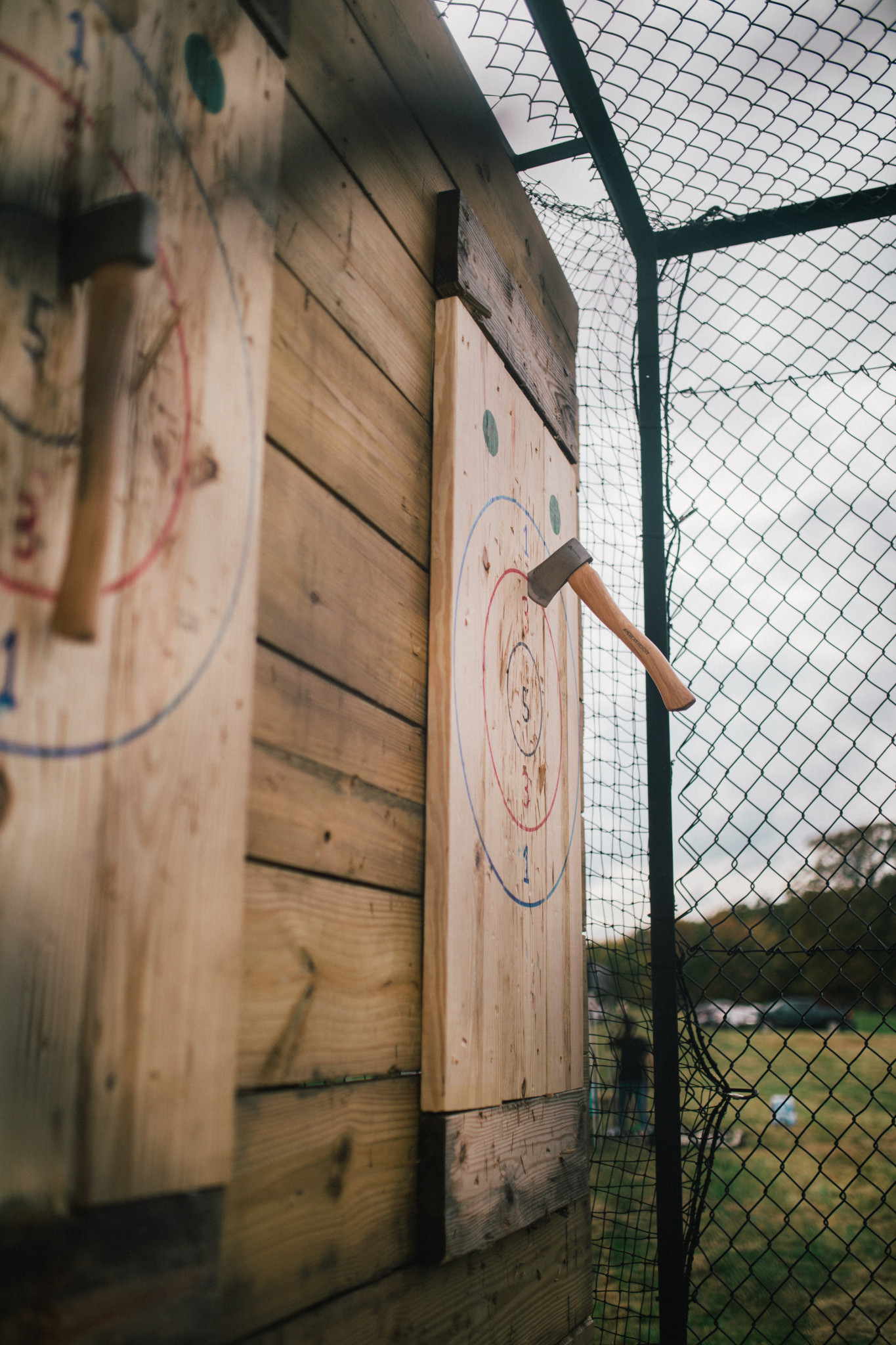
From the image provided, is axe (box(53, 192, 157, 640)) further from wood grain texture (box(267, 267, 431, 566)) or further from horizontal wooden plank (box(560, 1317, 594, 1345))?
horizontal wooden plank (box(560, 1317, 594, 1345))

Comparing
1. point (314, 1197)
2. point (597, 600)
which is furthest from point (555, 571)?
point (314, 1197)

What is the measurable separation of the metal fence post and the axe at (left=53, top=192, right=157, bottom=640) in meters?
1.61

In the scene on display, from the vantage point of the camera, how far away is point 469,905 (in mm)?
1259

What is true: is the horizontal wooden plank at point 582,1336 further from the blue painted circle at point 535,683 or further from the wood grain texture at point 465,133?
the wood grain texture at point 465,133

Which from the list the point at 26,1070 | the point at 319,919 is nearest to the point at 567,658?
the point at 319,919

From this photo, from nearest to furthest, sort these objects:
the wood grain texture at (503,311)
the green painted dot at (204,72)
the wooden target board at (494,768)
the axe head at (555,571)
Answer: the green painted dot at (204,72) → the wooden target board at (494,768) → the wood grain texture at (503,311) → the axe head at (555,571)

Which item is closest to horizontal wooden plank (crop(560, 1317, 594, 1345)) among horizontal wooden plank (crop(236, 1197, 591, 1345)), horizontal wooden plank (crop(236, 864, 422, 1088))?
horizontal wooden plank (crop(236, 1197, 591, 1345))

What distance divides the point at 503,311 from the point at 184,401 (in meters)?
1.02

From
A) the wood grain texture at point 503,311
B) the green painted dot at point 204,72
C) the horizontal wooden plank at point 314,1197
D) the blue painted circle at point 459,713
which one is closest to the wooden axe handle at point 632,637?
the blue painted circle at point 459,713

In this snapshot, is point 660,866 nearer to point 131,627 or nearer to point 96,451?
point 131,627

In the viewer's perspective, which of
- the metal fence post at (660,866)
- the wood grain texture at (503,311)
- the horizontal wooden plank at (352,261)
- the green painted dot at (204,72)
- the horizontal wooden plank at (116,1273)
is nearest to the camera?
the horizontal wooden plank at (116,1273)

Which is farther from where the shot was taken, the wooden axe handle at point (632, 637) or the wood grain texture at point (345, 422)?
the wooden axe handle at point (632, 637)

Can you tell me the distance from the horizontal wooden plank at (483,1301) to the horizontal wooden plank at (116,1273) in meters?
0.18

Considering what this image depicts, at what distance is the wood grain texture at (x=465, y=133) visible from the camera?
1.32 meters
